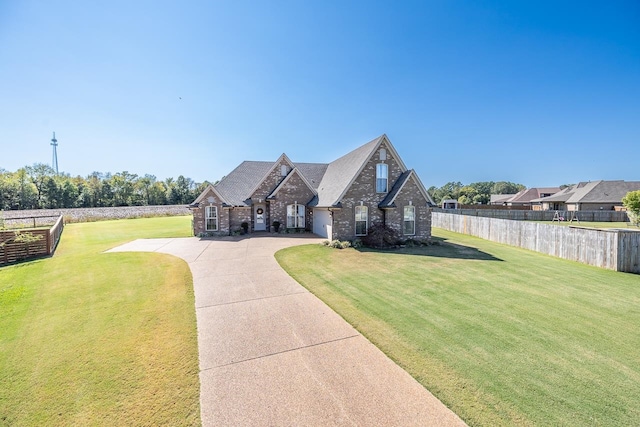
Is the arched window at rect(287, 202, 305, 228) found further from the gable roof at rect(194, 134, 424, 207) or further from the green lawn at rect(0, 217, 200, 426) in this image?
the green lawn at rect(0, 217, 200, 426)

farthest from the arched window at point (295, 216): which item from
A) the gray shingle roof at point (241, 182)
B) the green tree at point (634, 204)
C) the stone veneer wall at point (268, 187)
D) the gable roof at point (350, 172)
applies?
the green tree at point (634, 204)

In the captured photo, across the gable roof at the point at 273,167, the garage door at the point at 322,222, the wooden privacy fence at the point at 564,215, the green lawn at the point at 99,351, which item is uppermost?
the gable roof at the point at 273,167

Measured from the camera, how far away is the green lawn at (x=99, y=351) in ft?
12.3

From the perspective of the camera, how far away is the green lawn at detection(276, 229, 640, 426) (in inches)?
154

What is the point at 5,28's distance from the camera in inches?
443

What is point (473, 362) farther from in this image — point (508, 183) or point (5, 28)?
point (508, 183)

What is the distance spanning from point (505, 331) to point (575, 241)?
37.8 ft

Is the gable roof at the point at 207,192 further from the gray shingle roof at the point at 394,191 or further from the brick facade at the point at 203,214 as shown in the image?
the gray shingle roof at the point at 394,191

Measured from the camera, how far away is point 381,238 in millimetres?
16578

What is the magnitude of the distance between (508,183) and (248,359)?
14438 centimetres

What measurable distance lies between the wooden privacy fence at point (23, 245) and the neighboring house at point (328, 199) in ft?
26.7

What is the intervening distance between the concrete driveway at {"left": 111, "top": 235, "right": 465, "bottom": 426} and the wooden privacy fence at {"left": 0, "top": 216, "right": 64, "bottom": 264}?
12.8 m

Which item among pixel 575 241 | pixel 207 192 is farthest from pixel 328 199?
pixel 575 241

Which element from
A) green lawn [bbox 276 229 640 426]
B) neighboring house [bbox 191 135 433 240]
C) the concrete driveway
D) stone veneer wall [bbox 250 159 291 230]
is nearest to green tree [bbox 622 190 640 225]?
green lawn [bbox 276 229 640 426]
